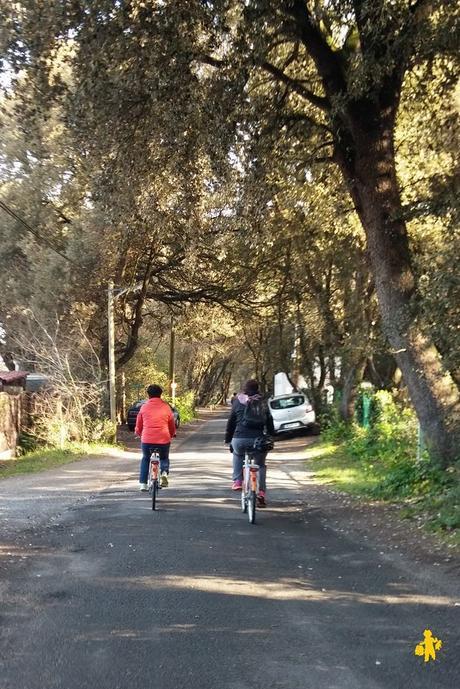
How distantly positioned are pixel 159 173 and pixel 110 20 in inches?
A: 119

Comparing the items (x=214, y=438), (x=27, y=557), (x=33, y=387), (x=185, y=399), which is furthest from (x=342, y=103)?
(x=185, y=399)

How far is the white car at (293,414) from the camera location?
2753cm

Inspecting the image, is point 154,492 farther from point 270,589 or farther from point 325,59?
point 325,59

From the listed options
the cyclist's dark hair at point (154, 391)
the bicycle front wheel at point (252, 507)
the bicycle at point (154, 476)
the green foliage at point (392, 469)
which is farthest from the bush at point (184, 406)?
the bicycle front wheel at point (252, 507)

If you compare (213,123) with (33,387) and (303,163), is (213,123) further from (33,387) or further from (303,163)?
(33,387)

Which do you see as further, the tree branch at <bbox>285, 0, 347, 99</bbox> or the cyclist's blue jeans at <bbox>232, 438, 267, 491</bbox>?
the tree branch at <bbox>285, 0, 347, 99</bbox>

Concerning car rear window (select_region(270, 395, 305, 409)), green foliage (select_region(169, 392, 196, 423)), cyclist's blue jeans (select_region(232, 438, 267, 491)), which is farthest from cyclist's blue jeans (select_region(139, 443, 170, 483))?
green foliage (select_region(169, 392, 196, 423))

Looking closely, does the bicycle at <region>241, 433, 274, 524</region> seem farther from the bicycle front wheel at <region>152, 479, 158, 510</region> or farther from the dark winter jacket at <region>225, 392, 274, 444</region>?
the bicycle front wheel at <region>152, 479, 158, 510</region>

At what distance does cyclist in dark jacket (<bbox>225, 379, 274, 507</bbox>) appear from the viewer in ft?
32.5

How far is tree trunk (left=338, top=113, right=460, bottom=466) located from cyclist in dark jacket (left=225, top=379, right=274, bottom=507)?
91.4 inches

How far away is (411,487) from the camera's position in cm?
1073

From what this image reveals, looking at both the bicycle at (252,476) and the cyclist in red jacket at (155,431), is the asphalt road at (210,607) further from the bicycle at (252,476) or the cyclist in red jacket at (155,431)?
the cyclist in red jacket at (155,431)

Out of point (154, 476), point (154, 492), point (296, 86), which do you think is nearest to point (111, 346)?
point (296, 86)

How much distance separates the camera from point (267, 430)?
10031 mm
